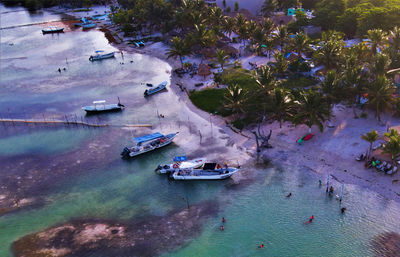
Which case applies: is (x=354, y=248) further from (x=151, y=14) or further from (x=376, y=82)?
(x=151, y=14)

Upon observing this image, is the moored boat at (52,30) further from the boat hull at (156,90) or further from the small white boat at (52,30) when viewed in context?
the boat hull at (156,90)

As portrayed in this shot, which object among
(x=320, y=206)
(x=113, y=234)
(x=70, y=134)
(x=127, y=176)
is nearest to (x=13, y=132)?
(x=70, y=134)

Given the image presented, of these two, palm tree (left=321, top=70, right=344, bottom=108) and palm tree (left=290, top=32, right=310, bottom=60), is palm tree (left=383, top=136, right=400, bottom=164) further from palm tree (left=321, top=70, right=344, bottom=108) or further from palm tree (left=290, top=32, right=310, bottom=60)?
palm tree (left=290, top=32, right=310, bottom=60)

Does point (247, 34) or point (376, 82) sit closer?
point (376, 82)

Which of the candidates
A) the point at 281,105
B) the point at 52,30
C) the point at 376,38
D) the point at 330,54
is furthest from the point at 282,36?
the point at 52,30

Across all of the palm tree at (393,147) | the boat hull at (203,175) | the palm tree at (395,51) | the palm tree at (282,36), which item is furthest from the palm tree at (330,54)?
the boat hull at (203,175)

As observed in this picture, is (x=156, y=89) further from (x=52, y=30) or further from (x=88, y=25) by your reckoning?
(x=52, y=30)

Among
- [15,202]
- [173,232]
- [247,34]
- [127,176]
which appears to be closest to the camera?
[173,232]
